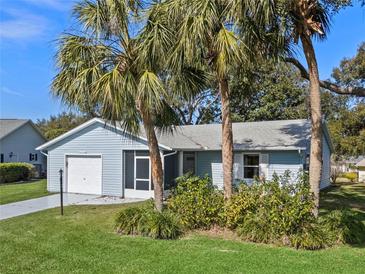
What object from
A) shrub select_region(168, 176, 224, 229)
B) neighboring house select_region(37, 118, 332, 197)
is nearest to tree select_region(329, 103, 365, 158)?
neighboring house select_region(37, 118, 332, 197)

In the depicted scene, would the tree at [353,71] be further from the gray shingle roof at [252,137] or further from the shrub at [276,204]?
the shrub at [276,204]

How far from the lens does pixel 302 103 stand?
2973 cm

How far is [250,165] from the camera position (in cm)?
1825

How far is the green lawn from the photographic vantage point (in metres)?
7.11

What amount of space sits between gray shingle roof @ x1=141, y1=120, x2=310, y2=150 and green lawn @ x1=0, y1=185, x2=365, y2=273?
7.75 m

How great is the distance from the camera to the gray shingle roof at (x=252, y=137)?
1759 centimetres

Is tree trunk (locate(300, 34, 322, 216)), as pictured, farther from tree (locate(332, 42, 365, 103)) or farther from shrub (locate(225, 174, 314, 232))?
tree (locate(332, 42, 365, 103))

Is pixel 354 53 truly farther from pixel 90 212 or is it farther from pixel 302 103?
pixel 90 212

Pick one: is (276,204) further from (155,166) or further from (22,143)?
(22,143)

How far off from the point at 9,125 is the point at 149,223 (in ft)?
98.6

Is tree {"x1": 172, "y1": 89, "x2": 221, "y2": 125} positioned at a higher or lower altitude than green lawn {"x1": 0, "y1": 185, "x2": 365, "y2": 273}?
higher

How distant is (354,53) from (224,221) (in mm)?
22222

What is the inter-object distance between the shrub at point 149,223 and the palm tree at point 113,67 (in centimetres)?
100

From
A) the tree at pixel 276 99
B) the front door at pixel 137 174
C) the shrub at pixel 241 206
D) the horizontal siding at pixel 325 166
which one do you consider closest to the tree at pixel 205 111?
the tree at pixel 276 99
